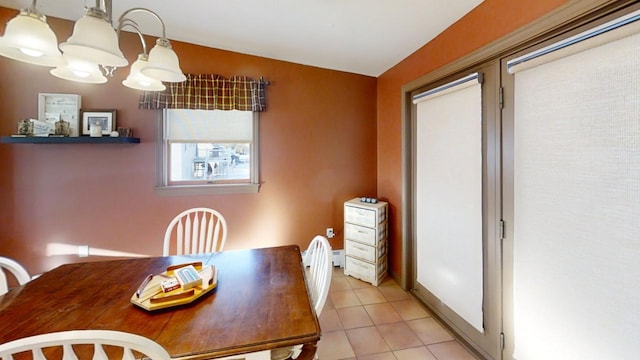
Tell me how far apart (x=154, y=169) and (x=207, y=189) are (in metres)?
0.57

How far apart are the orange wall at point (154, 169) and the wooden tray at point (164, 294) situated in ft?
5.80

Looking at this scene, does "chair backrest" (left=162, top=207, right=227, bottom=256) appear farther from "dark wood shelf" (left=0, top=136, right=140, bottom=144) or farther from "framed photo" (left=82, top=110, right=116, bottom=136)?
"framed photo" (left=82, top=110, right=116, bottom=136)

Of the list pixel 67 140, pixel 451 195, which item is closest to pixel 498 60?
pixel 451 195

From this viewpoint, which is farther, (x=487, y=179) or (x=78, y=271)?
(x=487, y=179)

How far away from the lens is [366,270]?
307cm

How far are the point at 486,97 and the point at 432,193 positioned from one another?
92 centimetres

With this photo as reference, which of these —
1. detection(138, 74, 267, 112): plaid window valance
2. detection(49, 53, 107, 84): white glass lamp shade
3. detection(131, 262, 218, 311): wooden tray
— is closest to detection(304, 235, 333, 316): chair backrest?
detection(131, 262, 218, 311): wooden tray

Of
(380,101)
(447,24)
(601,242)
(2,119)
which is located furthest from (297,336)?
(2,119)

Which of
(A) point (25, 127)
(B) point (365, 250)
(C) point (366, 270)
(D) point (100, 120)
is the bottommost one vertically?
(C) point (366, 270)

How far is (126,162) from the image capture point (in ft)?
9.60

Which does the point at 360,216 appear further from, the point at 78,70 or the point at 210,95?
the point at 78,70

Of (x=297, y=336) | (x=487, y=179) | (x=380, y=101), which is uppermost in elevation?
(x=380, y=101)

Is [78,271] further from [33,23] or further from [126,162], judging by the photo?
[126,162]

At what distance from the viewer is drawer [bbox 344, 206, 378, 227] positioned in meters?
2.95
